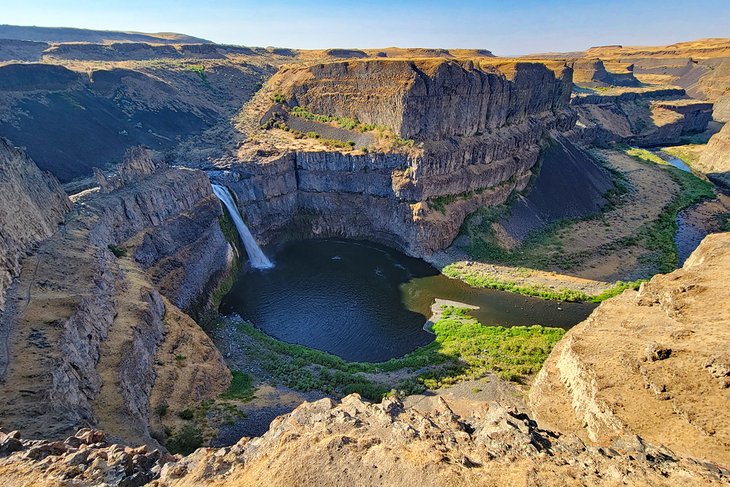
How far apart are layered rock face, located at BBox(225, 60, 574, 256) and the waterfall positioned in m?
2.12

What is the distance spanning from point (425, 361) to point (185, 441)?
18249mm

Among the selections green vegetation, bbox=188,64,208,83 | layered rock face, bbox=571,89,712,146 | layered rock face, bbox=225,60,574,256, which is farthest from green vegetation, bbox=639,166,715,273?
green vegetation, bbox=188,64,208,83

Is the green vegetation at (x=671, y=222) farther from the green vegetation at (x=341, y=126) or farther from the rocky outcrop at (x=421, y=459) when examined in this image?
the rocky outcrop at (x=421, y=459)

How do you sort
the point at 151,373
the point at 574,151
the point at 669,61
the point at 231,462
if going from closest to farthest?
the point at 231,462 → the point at 151,373 → the point at 574,151 → the point at 669,61

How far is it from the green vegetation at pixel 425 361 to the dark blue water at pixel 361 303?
87.8 inches

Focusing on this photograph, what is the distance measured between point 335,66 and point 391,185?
21556mm

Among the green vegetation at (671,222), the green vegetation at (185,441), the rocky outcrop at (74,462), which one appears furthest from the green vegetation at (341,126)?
the rocky outcrop at (74,462)

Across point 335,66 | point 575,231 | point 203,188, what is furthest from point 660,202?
point 203,188

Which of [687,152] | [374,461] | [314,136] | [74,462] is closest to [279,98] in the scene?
[314,136]

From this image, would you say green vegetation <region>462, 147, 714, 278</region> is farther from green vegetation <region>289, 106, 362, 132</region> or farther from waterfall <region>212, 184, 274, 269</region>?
waterfall <region>212, 184, 274, 269</region>

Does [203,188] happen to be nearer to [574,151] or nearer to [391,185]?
[391,185]

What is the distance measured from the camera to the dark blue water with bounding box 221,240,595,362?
129ft

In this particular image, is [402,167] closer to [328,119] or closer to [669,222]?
[328,119]

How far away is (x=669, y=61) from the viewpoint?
18712 centimetres
